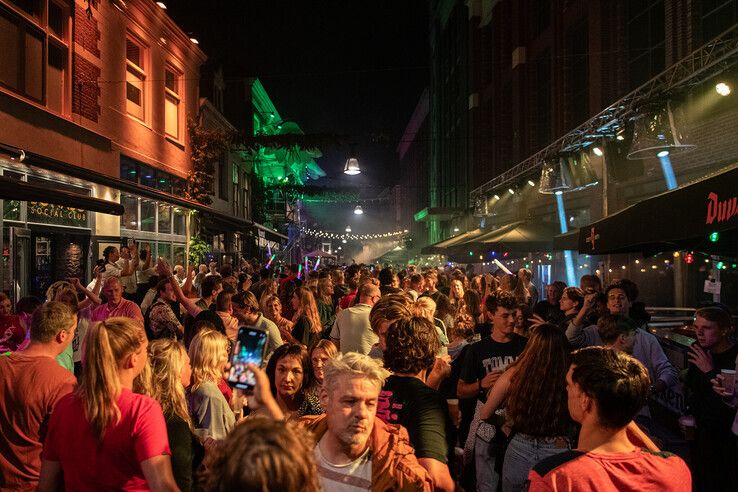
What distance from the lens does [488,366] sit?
4820 millimetres

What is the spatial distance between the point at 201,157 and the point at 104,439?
58.9 feet

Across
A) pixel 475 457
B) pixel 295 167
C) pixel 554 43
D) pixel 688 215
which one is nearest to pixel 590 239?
pixel 688 215

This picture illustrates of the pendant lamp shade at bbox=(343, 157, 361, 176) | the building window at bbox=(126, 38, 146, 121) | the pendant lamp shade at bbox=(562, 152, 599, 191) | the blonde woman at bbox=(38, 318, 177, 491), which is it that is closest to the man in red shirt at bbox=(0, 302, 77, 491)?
the blonde woman at bbox=(38, 318, 177, 491)

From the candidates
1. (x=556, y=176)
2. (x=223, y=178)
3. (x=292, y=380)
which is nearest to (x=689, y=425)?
(x=292, y=380)

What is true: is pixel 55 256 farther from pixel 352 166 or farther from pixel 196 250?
pixel 352 166

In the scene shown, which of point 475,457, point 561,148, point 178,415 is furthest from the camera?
point 561,148

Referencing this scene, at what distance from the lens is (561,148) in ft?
50.3

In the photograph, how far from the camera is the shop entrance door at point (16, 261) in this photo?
986cm

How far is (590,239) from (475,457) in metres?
4.25

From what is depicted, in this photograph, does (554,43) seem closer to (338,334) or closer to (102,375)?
(338,334)

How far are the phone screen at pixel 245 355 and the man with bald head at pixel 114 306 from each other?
505cm

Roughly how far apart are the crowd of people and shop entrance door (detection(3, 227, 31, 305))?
4283mm

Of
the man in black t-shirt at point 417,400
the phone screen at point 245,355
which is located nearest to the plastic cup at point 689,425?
the man in black t-shirt at point 417,400

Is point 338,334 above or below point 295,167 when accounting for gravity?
below
